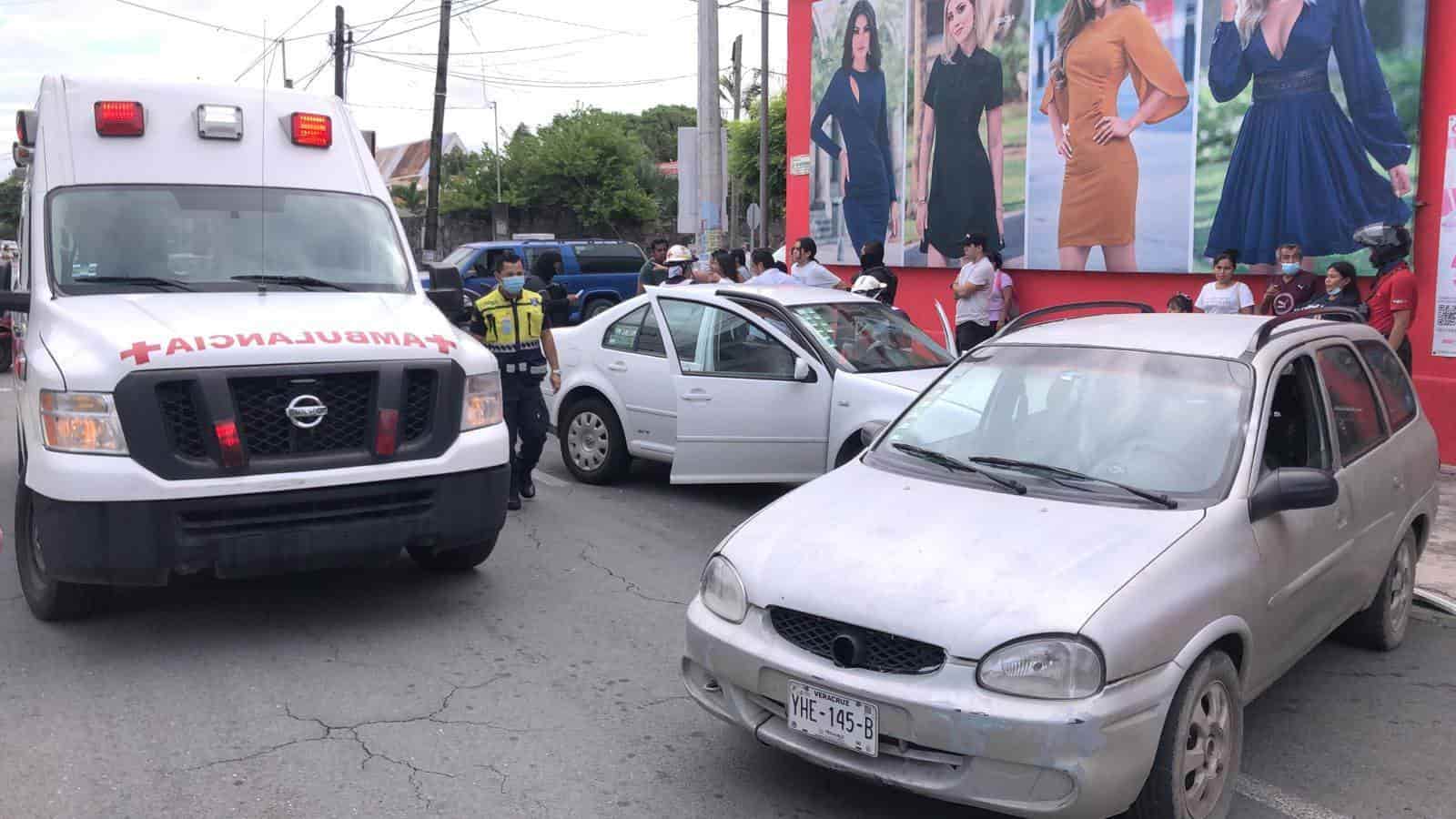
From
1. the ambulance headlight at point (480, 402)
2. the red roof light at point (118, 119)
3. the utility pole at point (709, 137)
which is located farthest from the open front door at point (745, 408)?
the utility pole at point (709, 137)

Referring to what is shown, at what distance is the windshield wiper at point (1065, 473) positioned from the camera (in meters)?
4.25

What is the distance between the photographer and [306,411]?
5582mm

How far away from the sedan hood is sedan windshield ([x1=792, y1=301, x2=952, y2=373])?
3.70 metres

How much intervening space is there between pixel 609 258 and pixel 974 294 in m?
11.2

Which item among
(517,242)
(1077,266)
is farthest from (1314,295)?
(517,242)

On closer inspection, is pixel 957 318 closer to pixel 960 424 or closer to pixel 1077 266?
pixel 1077 266

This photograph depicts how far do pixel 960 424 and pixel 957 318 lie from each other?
8211 mm

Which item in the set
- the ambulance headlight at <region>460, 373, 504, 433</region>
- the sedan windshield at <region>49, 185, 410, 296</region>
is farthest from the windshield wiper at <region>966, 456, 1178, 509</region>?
the sedan windshield at <region>49, 185, 410, 296</region>

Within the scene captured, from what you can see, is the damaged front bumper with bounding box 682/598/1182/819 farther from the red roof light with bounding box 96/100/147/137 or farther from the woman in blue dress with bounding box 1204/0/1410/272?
the woman in blue dress with bounding box 1204/0/1410/272

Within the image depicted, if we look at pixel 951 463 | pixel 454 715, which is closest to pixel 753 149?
pixel 951 463

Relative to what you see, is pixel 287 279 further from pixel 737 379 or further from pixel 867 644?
pixel 867 644

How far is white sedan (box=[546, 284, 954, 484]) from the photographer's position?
8.09 metres

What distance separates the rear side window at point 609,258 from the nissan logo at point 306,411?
16.9 m

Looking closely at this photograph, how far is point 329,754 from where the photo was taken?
4.52 m
